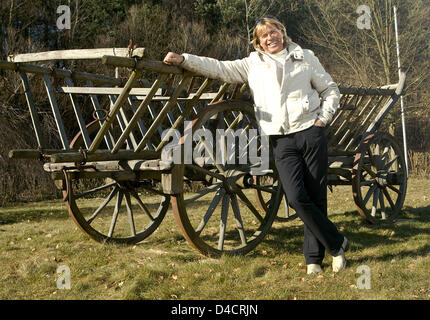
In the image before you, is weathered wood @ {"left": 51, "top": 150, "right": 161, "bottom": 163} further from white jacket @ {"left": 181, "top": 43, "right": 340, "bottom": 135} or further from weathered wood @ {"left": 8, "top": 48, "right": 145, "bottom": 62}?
white jacket @ {"left": 181, "top": 43, "right": 340, "bottom": 135}

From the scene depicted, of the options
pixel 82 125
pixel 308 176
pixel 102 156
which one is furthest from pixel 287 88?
pixel 82 125

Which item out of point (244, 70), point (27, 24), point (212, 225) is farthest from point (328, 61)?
point (244, 70)

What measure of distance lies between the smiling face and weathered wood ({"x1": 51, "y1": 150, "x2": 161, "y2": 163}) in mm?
1344

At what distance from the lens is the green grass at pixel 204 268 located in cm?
372

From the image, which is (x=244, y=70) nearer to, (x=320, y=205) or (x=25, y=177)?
(x=320, y=205)

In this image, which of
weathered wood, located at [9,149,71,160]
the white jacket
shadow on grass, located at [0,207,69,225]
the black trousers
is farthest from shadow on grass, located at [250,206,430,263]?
shadow on grass, located at [0,207,69,225]

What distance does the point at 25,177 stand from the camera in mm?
11680

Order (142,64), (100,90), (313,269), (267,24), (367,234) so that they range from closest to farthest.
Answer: (142,64) → (267,24) → (313,269) → (100,90) → (367,234)

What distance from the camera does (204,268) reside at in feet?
13.7

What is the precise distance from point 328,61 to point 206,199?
45.2ft

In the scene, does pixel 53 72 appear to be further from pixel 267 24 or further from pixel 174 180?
pixel 267 24

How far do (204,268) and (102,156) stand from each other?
4.16ft

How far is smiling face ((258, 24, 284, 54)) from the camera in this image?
3945 millimetres
